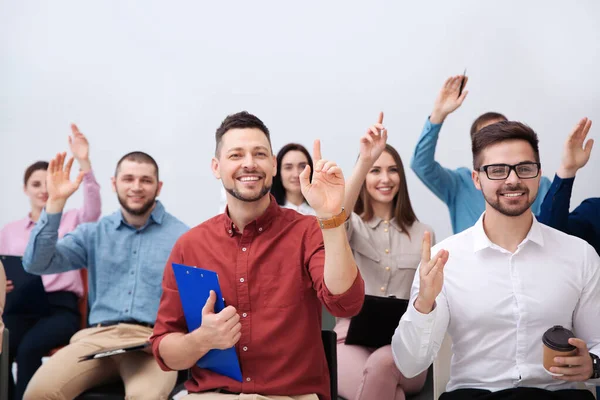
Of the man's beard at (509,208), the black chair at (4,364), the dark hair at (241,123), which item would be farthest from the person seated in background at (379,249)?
the black chair at (4,364)

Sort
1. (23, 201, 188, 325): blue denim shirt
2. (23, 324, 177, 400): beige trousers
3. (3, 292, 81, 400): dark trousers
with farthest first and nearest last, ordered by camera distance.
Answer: (3, 292, 81, 400): dark trousers
(23, 201, 188, 325): blue denim shirt
(23, 324, 177, 400): beige trousers

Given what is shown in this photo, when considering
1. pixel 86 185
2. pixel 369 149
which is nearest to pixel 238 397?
pixel 369 149

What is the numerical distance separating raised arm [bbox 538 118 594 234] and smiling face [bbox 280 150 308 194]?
1.48 m

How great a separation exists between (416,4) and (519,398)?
9.66ft

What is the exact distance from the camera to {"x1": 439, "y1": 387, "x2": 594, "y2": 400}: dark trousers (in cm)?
211

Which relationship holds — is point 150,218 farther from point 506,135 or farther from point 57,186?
point 506,135

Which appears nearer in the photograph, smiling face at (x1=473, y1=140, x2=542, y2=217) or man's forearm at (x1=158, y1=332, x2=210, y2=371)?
man's forearm at (x1=158, y1=332, x2=210, y2=371)

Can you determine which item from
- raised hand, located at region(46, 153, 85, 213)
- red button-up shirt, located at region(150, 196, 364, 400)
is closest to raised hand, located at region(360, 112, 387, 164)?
red button-up shirt, located at region(150, 196, 364, 400)

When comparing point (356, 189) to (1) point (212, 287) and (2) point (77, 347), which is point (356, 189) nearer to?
(1) point (212, 287)

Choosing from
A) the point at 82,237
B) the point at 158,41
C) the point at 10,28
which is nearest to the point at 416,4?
the point at 158,41

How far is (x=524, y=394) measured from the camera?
2.12m

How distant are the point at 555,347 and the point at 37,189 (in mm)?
3629

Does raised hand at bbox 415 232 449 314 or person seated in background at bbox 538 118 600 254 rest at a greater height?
person seated in background at bbox 538 118 600 254

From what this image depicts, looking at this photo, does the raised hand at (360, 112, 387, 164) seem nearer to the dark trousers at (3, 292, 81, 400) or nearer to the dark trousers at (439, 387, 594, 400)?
the dark trousers at (439, 387, 594, 400)
